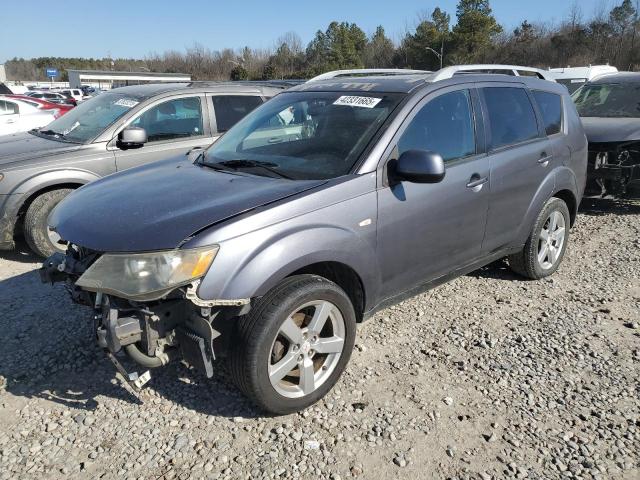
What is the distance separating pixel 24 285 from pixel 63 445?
2465mm

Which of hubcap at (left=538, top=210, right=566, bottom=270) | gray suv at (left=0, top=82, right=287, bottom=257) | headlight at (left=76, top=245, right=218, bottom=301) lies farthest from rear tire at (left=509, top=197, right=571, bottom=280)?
gray suv at (left=0, top=82, right=287, bottom=257)

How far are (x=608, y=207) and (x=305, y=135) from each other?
5.73m

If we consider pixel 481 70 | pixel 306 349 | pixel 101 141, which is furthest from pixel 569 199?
pixel 101 141

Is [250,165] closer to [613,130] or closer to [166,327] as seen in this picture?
[166,327]

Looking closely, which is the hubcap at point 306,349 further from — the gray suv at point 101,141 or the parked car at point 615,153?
the parked car at point 615,153

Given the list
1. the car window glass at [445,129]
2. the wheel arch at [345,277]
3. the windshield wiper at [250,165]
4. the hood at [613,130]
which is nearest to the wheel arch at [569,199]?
the car window glass at [445,129]

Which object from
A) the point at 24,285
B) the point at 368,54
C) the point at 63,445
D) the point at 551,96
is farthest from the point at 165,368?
the point at 368,54

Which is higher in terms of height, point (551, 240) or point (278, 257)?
point (278, 257)

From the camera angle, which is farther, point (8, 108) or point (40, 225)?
point (8, 108)

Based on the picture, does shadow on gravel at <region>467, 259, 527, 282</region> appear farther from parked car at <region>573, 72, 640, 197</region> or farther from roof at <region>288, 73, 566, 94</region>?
parked car at <region>573, 72, 640, 197</region>

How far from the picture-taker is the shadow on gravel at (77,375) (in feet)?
10.0

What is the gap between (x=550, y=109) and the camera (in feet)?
15.3

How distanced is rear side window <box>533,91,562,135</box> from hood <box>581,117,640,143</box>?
242 centimetres

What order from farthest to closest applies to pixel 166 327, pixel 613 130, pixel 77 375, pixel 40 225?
pixel 613 130, pixel 40 225, pixel 77 375, pixel 166 327
